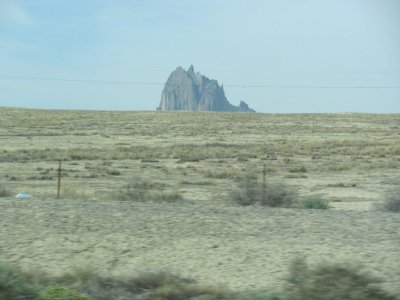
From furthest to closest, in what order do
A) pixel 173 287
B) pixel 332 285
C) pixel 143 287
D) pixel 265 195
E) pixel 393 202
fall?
1. pixel 265 195
2. pixel 393 202
3. pixel 143 287
4. pixel 173 287
5. pixel 332 285

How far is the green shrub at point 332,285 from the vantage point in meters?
10.6

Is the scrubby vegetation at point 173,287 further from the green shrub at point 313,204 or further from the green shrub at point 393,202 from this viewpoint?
the green shrub at point 393,202

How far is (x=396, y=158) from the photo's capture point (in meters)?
57.7

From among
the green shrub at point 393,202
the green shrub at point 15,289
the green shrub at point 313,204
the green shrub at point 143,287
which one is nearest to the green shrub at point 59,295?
the green shrub at point 15,289

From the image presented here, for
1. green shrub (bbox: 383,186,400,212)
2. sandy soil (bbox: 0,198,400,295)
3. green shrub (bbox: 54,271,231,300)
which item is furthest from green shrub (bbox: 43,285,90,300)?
green shrub (bbox: 383,186,400,212)

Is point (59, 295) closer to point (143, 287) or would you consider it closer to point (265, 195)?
point (143, 287)

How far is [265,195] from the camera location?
78.2 ft

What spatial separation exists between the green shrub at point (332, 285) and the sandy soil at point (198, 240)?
1169 mm

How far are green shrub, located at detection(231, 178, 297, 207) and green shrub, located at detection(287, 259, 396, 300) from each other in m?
12.1

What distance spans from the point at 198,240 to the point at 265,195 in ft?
27.0

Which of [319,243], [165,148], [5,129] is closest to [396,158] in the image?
[165,148]

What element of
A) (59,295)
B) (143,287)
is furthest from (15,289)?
(143,287)

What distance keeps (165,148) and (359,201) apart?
38158mm

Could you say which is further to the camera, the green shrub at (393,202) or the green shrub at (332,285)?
the green shrub at (393,202)
